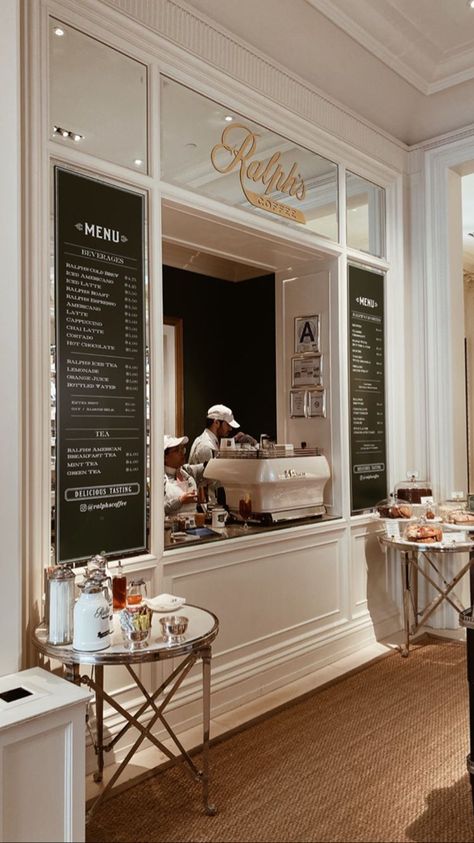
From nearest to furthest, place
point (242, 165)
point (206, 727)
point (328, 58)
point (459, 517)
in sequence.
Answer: point (206, 727) → point (242, 165) → point (328, 58) → point (459, 517)

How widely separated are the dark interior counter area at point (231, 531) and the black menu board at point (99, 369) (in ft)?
0.95

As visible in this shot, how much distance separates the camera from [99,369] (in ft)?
9.16

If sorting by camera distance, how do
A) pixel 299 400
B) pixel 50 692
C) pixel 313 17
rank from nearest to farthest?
pixel 50 692 < pixel 313 17 < pixel 299 400

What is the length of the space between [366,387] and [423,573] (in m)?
1.26

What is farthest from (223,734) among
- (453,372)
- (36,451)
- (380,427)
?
(453,372)

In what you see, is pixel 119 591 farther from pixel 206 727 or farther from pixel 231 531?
pixel 231 531

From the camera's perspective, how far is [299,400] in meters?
4.43

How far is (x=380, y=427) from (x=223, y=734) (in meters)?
2.30

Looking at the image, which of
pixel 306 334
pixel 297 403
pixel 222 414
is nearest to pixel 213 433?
pixel 222 414

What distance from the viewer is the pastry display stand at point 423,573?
383cm

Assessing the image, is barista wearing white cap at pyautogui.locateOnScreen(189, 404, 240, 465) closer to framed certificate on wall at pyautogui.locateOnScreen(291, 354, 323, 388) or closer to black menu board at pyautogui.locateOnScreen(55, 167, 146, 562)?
framed certificate on wall at pyautogui.locateOnScreen(291, 354, 323, 388)

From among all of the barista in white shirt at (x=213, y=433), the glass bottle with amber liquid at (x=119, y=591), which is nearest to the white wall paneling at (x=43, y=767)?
the glass bottle with amber liquid at (x=119, y=591)

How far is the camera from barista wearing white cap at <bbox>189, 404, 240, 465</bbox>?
207 inches

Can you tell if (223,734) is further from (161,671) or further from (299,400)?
(299,400)
